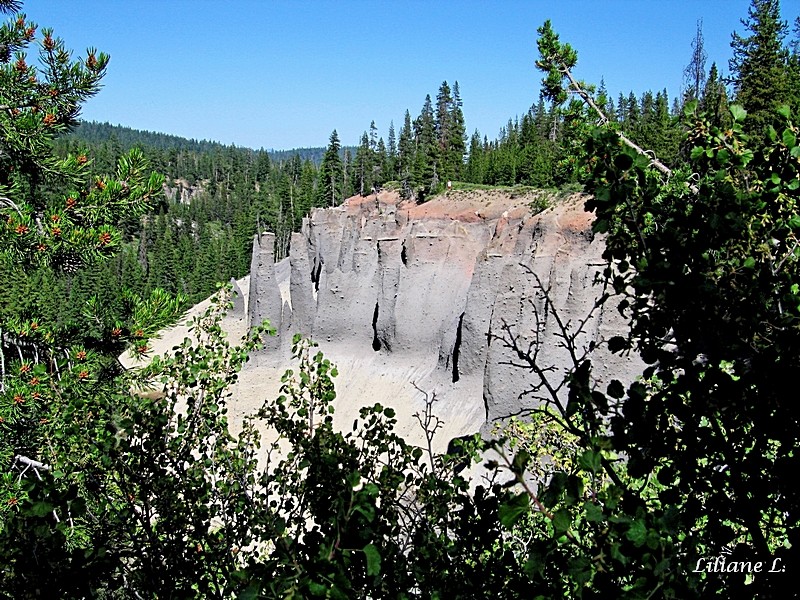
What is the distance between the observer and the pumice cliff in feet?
59.5

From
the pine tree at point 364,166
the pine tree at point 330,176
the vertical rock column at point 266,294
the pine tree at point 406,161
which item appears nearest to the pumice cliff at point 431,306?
the vertical rock column at point 266,294

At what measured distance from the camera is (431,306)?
24.2 metres

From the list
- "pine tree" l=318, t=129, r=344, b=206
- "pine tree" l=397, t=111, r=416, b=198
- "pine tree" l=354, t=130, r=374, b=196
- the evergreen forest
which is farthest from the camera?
"pine tree" l=354, t=130, r=374, b=196

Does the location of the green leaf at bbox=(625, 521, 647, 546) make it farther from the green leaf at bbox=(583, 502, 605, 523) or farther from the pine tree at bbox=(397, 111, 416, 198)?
the pine tree at bbox=(397, 111, 416, 198)

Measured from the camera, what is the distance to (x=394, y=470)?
3.73 m

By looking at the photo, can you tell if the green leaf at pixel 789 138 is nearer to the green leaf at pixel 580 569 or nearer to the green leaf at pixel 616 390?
the green leaf at pixel 616 390

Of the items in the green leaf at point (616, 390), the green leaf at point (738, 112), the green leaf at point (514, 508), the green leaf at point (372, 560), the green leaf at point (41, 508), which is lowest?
the green leaf at point (41, 508)

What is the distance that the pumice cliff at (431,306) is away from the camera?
18.1 m

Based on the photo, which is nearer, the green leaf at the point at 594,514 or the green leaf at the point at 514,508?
the green leaf at the point at 514,508

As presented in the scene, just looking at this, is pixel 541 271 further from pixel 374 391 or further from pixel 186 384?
pixel 186 384

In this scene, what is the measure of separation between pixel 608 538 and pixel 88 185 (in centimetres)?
501

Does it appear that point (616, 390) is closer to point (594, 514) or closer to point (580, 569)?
point (594, 514)

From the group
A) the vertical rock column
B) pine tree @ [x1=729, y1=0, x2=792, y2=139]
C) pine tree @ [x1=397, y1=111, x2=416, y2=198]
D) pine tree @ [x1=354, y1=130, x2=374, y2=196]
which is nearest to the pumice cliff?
the vertical rock column

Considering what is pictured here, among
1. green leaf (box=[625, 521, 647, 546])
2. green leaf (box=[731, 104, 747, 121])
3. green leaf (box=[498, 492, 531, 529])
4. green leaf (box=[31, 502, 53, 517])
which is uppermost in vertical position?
green leaf (box=[731, 104, 747, 121])
